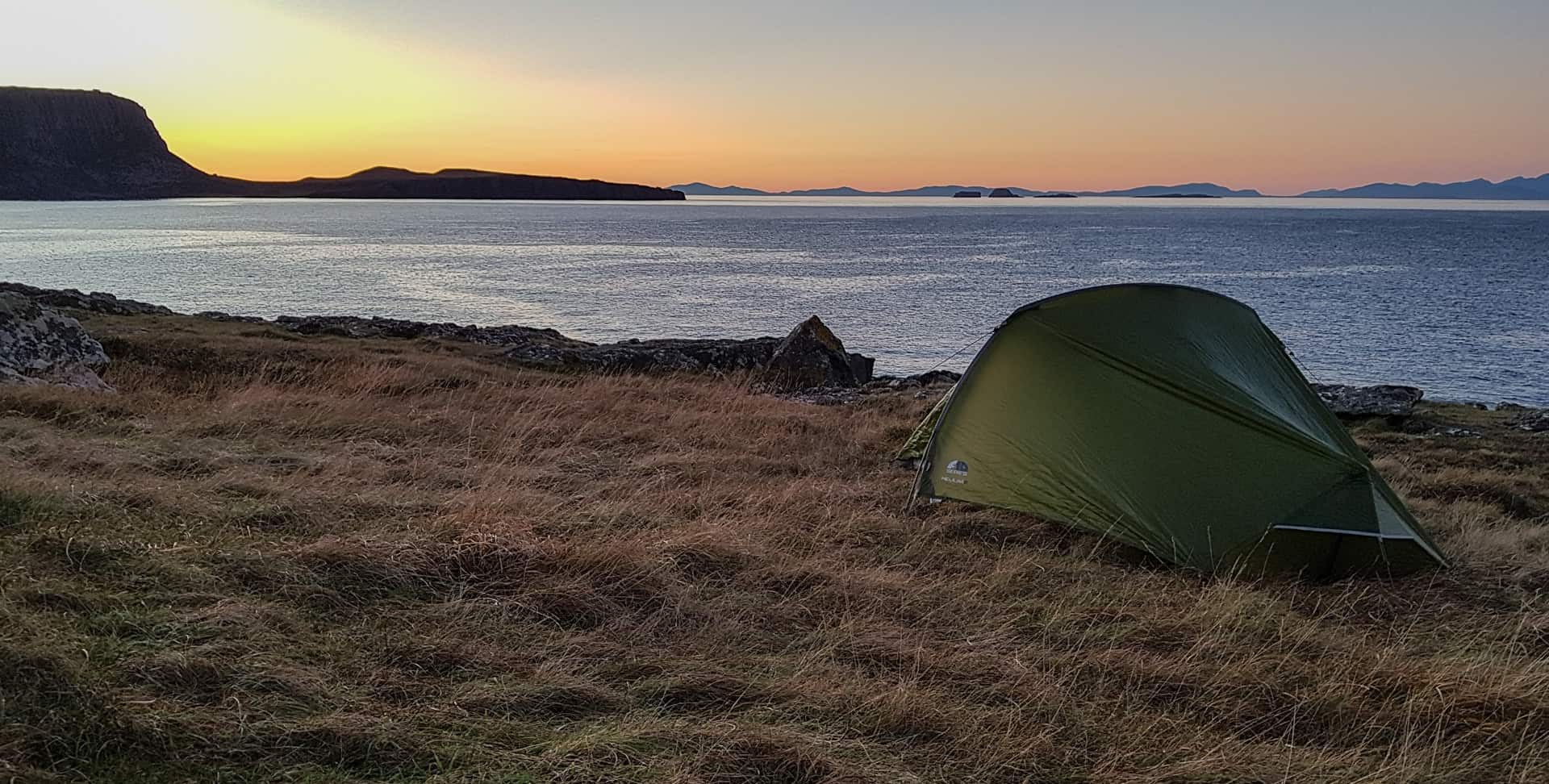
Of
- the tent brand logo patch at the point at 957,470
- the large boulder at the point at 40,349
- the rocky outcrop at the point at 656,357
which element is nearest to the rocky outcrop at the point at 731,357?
the rocky outcrop at the point at 656,357

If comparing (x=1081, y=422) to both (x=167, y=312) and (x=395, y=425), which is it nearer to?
(x=395, y=425)

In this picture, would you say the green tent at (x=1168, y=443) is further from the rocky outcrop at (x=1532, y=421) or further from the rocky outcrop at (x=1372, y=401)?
the rocky outcrop at (x=1532, y=421)

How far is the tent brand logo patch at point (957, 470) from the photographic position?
27.5ft

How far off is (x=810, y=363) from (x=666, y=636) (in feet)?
54.0

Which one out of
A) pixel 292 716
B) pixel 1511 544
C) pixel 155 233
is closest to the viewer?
pixel 292 716

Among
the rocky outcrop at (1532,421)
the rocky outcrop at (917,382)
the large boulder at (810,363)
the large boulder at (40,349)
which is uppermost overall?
the large boulder at (40,349)

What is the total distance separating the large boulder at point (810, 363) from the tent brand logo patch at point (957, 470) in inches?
475

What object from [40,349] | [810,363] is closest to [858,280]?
[810,363]

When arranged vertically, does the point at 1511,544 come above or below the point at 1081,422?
below

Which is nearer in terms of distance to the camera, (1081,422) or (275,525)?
(275,525)

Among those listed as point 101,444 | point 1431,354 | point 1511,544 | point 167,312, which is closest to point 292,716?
point 101,444

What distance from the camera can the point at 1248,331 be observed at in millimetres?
8641

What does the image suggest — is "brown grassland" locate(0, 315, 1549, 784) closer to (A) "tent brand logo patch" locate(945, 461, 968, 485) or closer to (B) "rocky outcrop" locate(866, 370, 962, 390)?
(A) "tent brand logo patch" locate(945, 461, 968, 485)

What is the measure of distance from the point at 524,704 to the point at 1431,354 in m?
36.8
